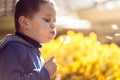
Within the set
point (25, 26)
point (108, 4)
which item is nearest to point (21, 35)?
point (25, 26)

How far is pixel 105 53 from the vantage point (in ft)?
13.3

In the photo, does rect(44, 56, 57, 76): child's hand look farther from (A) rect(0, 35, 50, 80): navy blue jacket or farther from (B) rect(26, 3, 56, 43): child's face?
(B) rect(26, 3, 56, 43): child's face

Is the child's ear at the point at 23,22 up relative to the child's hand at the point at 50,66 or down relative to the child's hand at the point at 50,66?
up

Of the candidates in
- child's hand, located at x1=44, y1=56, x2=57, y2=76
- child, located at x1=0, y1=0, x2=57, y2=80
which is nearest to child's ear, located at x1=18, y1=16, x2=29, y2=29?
child, located at x1=0, y1=0, x2=57, y2=80

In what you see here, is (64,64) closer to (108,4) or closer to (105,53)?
(105,53)

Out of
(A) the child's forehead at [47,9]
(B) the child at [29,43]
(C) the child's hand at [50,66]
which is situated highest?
(A) the child's forehead at [47,9]

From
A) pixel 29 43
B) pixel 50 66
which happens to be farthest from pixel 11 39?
pixel 50 66

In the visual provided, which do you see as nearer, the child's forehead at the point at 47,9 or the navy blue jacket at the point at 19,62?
the navy blue jacket at the point at 19,62

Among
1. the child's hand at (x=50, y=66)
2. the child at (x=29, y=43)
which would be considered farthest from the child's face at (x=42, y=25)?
the child's hand at (x=50, y=66)

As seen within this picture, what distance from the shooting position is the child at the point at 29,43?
2.04 m

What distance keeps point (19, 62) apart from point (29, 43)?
16 centimetres

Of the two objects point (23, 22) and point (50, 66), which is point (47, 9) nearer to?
point (23, 22)

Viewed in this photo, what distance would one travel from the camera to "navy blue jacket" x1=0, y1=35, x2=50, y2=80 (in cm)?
202

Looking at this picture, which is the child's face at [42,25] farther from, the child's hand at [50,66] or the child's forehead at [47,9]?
the child's hand at [50,66]
